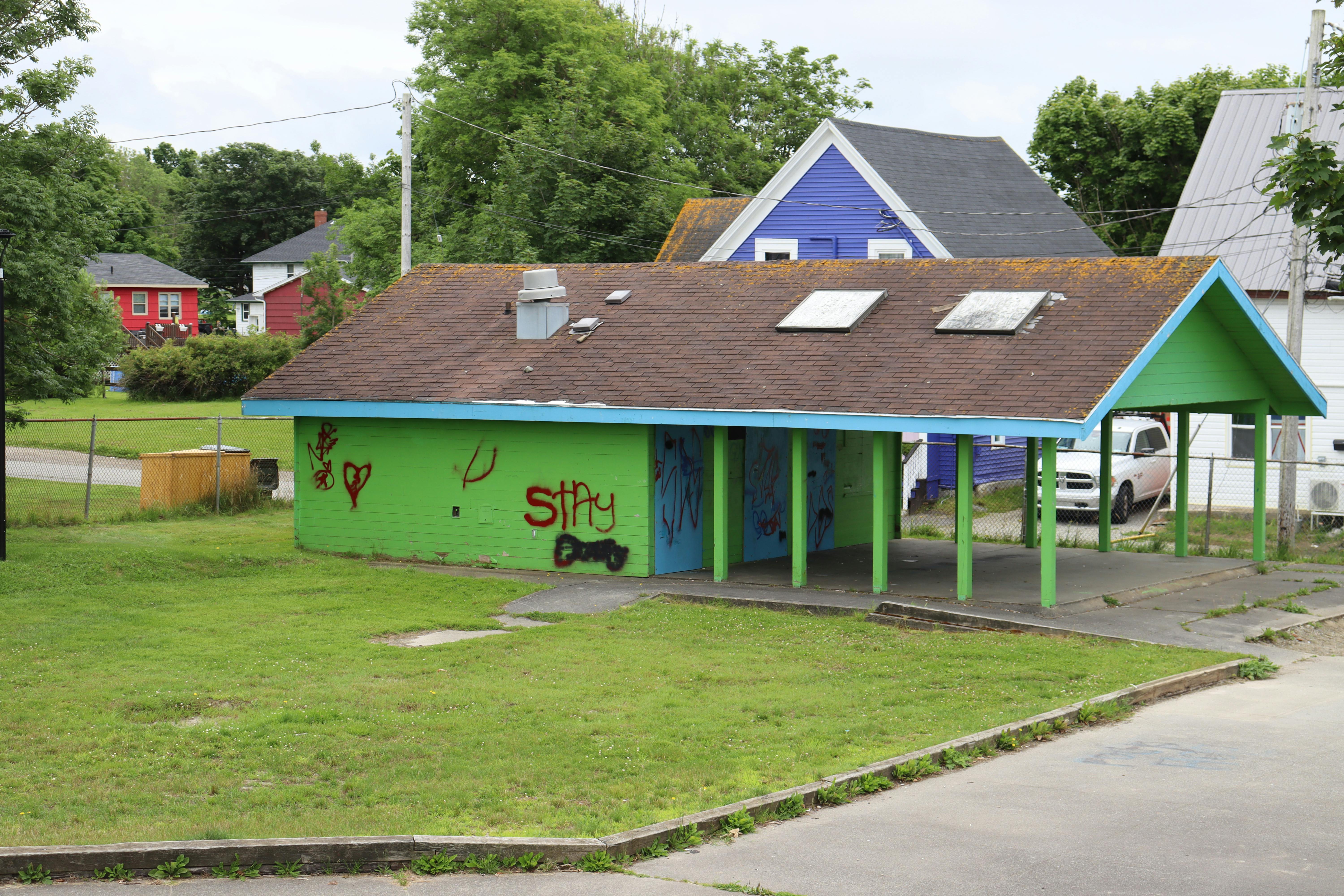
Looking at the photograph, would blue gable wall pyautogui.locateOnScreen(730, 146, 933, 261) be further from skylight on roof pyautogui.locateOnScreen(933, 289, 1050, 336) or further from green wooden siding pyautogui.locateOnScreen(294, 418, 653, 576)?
green wooden siding pyautogui.locateOnScreen(294, 418, 653, 576)

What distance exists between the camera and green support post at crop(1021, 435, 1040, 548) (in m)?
21.4

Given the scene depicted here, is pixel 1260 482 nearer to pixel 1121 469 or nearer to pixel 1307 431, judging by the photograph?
pixel 1121 469

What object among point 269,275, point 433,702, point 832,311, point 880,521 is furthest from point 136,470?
point 269,275

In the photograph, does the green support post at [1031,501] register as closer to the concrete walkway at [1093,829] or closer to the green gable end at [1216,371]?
the green gable end at [1216,371]

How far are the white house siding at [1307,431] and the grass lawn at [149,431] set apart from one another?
66.7 feet

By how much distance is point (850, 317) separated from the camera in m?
18.5

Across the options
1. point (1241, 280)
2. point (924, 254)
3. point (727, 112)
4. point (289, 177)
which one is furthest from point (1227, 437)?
point (289, 177)

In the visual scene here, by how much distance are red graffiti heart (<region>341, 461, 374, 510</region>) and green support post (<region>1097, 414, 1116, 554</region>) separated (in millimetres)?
10765

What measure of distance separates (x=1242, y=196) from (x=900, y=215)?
8.52 meters

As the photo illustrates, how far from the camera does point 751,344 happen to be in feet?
61.3

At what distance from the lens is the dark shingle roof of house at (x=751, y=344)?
16.3 meters

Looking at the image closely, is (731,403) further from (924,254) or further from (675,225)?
(675,225)

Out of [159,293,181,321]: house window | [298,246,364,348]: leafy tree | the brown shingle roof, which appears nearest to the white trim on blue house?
the brown shingle roof

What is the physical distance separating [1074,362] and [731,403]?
4.06 meters
